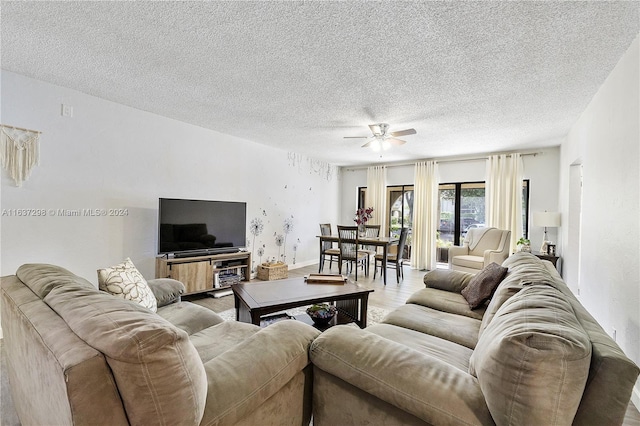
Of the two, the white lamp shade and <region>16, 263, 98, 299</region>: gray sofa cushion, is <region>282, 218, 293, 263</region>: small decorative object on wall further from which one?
<region>16, 263, 98, 299</region>: gray sofa cushion

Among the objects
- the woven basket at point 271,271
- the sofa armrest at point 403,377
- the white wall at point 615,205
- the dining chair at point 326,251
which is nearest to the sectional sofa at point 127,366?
the sofa armrest at point 403,377

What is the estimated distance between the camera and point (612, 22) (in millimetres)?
1859

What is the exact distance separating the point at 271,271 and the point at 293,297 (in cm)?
250

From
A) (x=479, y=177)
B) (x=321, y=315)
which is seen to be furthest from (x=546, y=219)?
(x=321, y=315)

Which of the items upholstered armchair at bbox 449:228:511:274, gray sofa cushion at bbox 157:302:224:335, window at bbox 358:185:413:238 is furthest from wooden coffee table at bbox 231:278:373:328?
window at bbox 358:185:413:238

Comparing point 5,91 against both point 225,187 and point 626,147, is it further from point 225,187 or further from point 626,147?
point 626,147

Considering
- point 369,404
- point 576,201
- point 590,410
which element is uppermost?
point 576,201

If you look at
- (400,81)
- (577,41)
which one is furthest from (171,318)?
(577,41)

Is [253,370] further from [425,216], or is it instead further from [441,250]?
[441,250]

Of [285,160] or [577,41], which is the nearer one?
[577,41]

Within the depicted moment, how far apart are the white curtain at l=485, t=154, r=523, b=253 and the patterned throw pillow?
18.8 ft

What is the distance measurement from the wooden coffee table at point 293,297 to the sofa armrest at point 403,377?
1.07 metres

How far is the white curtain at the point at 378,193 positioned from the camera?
22.9ft

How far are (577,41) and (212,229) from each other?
4228 millimetres
